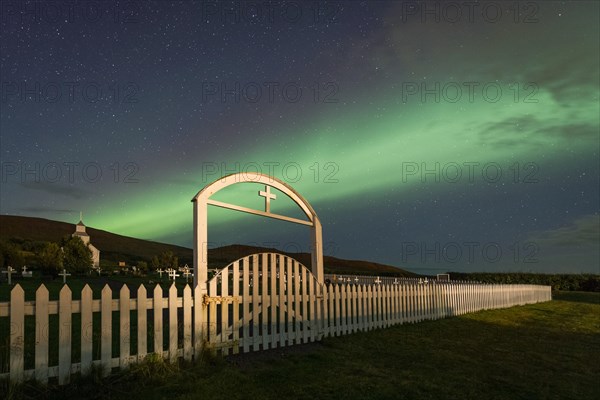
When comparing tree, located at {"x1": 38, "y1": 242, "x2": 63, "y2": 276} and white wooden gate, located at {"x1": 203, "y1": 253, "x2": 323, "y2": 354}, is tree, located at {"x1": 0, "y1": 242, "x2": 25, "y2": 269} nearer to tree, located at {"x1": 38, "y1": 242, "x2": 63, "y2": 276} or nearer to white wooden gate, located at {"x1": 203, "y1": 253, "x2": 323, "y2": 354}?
tree, located at {"x1": 38, "y1": 242, "x2": 63, "y2": 276}

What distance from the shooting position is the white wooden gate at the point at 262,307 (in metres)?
7.97

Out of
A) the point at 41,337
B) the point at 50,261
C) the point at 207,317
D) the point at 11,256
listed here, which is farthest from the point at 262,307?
the point at 11,256

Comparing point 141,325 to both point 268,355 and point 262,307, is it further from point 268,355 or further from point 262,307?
point 262,307

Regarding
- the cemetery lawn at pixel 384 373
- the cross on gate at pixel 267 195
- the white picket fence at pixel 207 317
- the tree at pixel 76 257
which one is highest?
the cross on gate at pixel 267 195

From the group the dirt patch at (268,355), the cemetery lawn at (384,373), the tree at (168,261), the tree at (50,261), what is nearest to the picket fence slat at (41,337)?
the cemetery lawn at (384,373)

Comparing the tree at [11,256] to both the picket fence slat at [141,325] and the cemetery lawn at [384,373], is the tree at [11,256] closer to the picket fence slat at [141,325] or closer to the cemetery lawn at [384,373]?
the cemetery lawn at [384,373]

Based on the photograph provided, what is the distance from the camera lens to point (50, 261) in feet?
97.9

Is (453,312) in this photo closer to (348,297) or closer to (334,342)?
(348,297)

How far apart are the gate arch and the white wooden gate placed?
48 cm

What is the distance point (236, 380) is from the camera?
6.34 metres

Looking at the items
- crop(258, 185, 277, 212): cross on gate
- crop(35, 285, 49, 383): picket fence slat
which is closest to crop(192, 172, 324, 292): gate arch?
crop(258, 185, 277, 212): cross on gate

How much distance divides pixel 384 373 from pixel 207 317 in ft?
10.1

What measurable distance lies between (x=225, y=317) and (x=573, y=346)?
8132 millimetres

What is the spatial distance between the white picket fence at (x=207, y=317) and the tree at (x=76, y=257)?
22.0 meters
